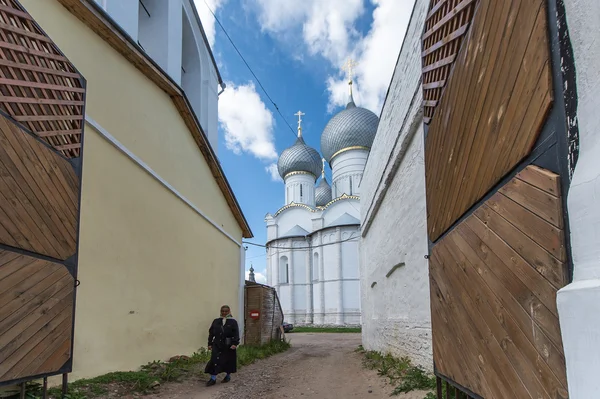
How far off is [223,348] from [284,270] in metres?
32.3

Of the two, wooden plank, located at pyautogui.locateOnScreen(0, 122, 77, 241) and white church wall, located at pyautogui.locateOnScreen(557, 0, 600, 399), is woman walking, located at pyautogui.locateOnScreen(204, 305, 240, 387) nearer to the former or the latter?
wooden plank, located at pyautogui.locateOnScreen(0, 122, 77, 241)

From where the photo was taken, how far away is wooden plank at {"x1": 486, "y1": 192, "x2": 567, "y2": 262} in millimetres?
1895

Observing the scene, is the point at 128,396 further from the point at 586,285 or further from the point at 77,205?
the point at 586,285

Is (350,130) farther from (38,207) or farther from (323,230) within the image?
(38,207)

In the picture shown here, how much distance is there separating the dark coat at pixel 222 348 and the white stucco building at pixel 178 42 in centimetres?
541

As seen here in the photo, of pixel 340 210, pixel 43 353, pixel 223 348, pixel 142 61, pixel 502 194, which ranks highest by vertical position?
pixel 340 210

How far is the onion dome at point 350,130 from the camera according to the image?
3938 centimetres

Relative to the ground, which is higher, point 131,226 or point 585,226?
point 131,226

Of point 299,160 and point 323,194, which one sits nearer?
point 299,160

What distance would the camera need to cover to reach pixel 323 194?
155 feet

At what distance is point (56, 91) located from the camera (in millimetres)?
4664

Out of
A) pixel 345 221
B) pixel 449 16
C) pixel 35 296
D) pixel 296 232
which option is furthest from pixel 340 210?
pixel 449 16

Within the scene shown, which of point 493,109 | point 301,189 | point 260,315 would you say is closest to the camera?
point 493,109

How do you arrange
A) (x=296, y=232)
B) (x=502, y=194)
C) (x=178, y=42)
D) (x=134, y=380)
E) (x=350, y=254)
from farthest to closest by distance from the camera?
(x=296, y=232) < (x=350, y=254) < (x=178, y=42) < (x=134, y=380) < (x=502, y=194)
